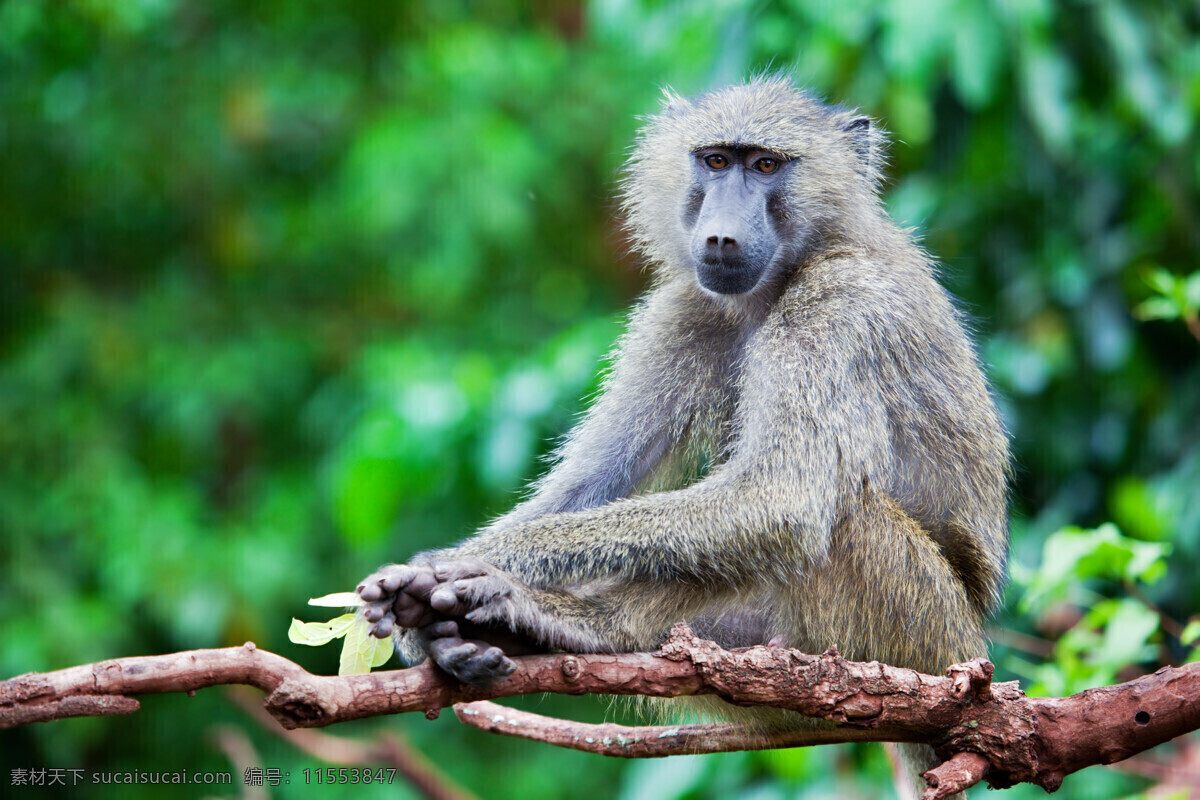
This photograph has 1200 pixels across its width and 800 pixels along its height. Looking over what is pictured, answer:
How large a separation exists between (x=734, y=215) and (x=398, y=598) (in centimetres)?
176

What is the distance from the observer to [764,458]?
3.39 meters

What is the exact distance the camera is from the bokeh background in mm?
4980

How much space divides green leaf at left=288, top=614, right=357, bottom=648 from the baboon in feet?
0.68

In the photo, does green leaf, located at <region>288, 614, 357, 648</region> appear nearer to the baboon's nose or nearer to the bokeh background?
the bokeh background

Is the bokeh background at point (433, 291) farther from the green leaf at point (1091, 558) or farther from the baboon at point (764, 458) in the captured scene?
the baboon at point (764, 458)

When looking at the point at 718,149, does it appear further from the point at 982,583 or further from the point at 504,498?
the point at 504,498

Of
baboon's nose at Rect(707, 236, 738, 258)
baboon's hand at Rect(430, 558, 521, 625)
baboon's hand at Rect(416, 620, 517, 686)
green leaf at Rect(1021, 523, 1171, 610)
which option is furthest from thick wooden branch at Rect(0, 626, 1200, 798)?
baboon's nose at Rect(707, 236, 738, 258)

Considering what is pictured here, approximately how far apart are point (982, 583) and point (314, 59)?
7.20 m

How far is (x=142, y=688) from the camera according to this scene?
237cm

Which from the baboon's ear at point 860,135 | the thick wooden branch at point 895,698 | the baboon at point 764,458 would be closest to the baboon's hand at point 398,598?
the baboon at point 764,458

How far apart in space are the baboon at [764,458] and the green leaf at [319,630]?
0.68 ft

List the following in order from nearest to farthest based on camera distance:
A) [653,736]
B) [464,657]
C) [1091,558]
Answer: [464,657], [653,736], [1091,558]

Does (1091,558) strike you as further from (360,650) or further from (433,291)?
(433,291)

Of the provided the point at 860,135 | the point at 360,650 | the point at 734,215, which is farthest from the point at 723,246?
the point at 360,650
